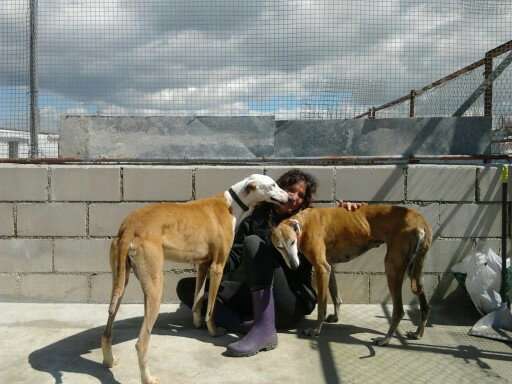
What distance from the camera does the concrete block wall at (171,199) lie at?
4.84m

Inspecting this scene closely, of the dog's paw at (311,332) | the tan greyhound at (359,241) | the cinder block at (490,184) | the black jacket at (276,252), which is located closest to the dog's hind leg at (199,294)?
the black jacket at (276,252)

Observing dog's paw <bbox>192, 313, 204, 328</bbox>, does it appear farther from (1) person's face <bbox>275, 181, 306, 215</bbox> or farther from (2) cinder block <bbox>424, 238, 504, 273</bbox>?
(2) cinder block <bbox>424, 238, 504, 273</bbox>

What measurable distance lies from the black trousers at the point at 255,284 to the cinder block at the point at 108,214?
3.16ft

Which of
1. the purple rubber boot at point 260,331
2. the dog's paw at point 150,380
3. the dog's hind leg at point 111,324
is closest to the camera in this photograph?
the dog's paw at point 150,380

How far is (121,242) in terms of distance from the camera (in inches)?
127

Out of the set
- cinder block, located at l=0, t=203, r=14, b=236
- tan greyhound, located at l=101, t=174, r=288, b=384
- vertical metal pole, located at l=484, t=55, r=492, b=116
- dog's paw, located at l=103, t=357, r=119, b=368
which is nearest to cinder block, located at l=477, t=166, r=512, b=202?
vertical metal pole, located at l=484, t=55, r=492, b=116

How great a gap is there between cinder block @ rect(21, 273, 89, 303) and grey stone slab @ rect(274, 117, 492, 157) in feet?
7.96

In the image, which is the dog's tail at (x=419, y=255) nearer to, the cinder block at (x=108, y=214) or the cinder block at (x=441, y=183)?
the cinder block at (x=441, y=183)

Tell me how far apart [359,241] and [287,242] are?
742 mm

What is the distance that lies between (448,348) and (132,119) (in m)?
3.74

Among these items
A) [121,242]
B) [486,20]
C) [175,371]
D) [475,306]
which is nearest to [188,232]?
[121,242]

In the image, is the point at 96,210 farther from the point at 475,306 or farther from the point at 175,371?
the point at 475,306

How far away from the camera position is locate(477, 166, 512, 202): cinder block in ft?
15.8

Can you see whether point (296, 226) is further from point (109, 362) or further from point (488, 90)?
point (488, 90)
